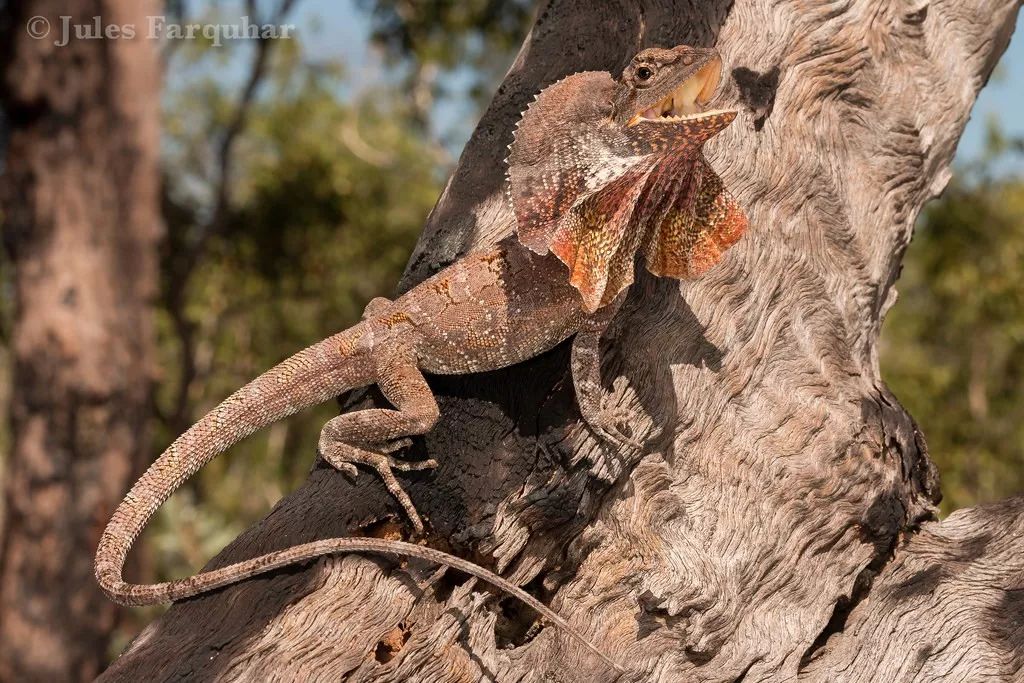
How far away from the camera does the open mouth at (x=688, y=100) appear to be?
6.86 feet

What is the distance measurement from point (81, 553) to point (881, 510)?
3.79 meters

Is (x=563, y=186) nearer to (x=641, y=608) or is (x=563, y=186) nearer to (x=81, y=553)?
(x=641, y=608)

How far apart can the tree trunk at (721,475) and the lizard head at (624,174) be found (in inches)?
7.0

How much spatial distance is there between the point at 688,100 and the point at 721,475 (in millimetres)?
962

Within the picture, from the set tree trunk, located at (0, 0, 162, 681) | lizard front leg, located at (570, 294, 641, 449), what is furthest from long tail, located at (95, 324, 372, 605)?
tree trunk, located at (0, 0, 162, 681)

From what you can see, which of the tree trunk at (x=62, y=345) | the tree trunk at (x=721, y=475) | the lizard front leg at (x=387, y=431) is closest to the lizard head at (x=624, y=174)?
the tree trunk at (x=721, y=475)

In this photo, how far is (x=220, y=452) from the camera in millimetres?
2418

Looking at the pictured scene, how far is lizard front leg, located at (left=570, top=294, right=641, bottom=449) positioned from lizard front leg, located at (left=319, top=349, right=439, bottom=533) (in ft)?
1.23

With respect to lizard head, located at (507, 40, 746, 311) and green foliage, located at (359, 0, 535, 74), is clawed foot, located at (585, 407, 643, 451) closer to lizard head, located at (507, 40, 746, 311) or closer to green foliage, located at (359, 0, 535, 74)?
lizard head, located at (507, 40, 746, 311)

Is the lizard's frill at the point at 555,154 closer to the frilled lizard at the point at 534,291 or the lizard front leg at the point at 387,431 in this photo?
the frilled lizard at the point at 534,291

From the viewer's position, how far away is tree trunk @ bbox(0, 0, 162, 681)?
4.56 m

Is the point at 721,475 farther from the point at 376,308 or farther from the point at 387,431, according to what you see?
the point at 376,308

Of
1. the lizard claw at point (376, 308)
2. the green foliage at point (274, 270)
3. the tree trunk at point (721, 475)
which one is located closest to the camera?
the tree trunk at point (721, 475)

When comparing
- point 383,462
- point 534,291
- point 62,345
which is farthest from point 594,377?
point 62,345
